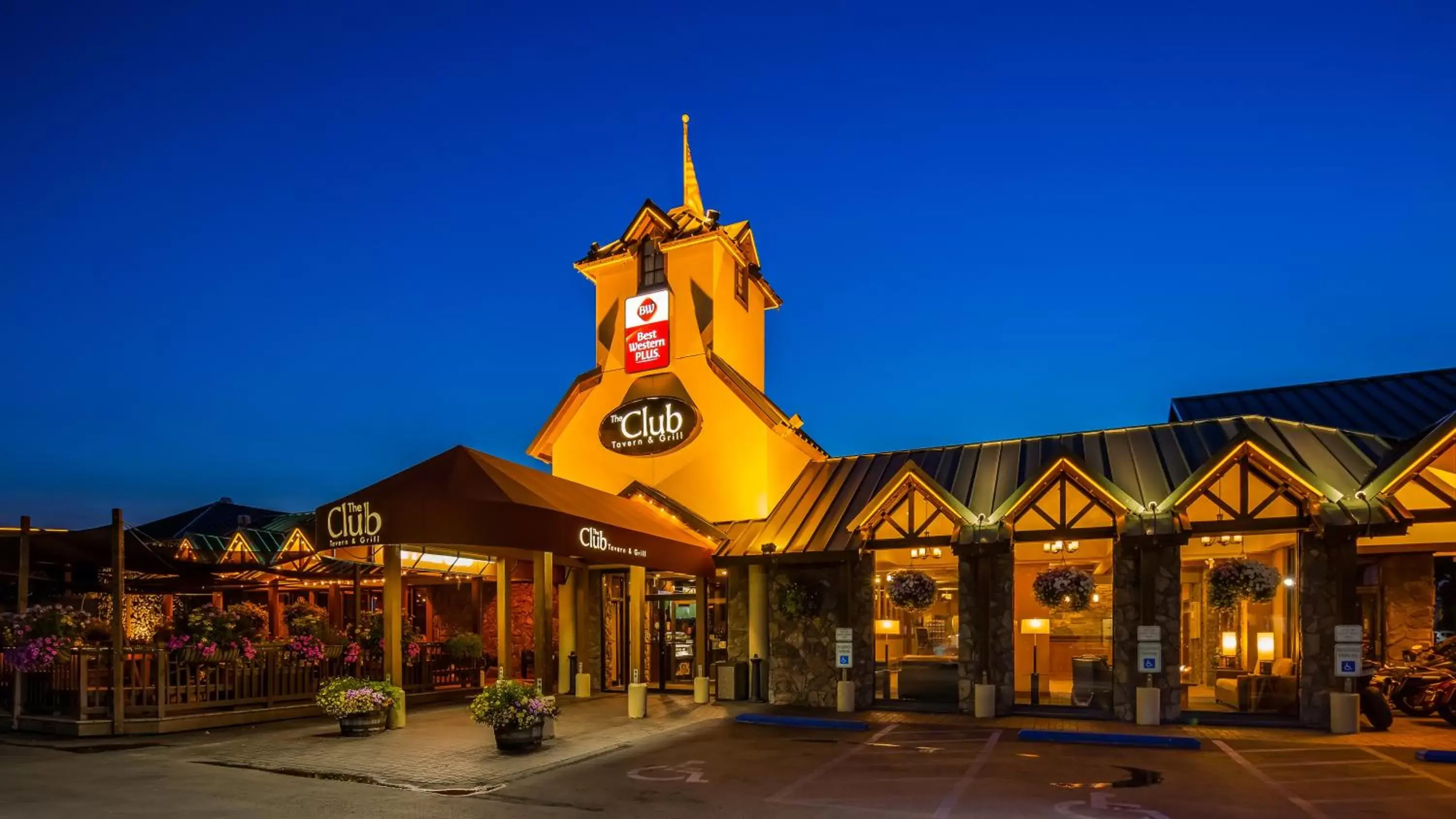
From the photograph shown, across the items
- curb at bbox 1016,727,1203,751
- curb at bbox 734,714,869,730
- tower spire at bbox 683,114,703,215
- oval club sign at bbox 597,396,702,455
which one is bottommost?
curb at bbox 734,714,869,730

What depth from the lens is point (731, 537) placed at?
19000 millimetres

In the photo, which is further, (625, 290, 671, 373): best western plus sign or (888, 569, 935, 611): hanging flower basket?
(625, 290, 671, 373): best western plus sign

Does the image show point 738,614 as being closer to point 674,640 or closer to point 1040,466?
point 674,640

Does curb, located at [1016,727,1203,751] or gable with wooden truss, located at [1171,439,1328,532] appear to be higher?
gable with wooden truss, located at [1171,439,1328,532]

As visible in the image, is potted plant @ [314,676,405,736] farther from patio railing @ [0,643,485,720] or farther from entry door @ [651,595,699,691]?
entry door @ [651,595,699,691]

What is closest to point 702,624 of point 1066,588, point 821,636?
point 821,636

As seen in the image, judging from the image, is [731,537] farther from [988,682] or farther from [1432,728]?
[1432,728]

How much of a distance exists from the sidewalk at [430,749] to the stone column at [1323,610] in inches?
359

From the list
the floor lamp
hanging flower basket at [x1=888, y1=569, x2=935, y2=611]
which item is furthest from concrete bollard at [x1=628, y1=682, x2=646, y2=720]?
the floor lamp

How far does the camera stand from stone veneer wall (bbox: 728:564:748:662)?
1866cm

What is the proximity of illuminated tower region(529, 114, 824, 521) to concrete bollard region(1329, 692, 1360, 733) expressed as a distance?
1017 centimetres

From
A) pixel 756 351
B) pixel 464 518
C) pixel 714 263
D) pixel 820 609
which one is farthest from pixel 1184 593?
pixel 464 518

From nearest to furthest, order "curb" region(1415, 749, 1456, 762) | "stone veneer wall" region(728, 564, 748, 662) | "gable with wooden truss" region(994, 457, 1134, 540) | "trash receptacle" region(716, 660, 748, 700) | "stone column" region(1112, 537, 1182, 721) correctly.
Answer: "curb" region(1415, 749, 1456, 762) < "stone column" region(1112, 537, 1182, 721) < "gable with wooden truss" region(994, 457, 1134, 540) < "trash receptacle" region(716, 660, 748, 700) < "stone veneer wall" region(728, 564, 748, 662)

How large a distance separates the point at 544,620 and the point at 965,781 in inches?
290
